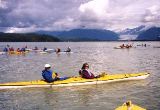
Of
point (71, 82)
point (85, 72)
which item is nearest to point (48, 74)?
point (71, 82)

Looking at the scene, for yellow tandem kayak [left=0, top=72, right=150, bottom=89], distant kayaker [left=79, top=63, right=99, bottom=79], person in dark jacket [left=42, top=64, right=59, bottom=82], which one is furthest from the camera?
distant kayaker [left=79, top=63, right=99, bottom=79]

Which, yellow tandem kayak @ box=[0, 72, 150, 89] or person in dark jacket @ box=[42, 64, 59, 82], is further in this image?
person in dark jacket @ box=[42, 64, 59, 82]

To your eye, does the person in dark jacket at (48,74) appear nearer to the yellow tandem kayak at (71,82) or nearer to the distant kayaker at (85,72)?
the yellow tandem kayak at (71,82)

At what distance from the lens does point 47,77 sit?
81.6ft

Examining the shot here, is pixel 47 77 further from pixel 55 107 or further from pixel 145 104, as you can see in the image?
pixel 145 104

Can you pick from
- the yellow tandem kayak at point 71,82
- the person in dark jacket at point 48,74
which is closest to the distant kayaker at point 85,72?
the yellow tandem kayak at point 71,82

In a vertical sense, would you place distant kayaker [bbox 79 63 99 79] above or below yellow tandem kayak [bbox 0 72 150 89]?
above

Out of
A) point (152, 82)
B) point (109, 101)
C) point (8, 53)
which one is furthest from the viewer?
point (8, 53)

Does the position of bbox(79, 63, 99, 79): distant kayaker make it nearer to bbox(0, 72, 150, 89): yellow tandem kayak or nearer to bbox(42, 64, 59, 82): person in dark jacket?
bbox(0, 72, 150, 89): yellow tandem kayak

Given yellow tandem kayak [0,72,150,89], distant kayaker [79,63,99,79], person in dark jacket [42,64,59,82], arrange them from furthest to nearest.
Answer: distant kayaker [79,63,99,79] → person in dark jacket [42,64,59,82] → yellow tandem kayak [0,72,150,89]

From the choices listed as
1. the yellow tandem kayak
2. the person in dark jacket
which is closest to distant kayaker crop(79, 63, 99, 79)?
the yellow tandem kayak

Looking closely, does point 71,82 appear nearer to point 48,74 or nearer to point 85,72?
point 85,72

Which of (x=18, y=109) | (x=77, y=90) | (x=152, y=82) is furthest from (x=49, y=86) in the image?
(x=152, y=82)

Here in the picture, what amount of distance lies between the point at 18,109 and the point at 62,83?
6.40 meters
